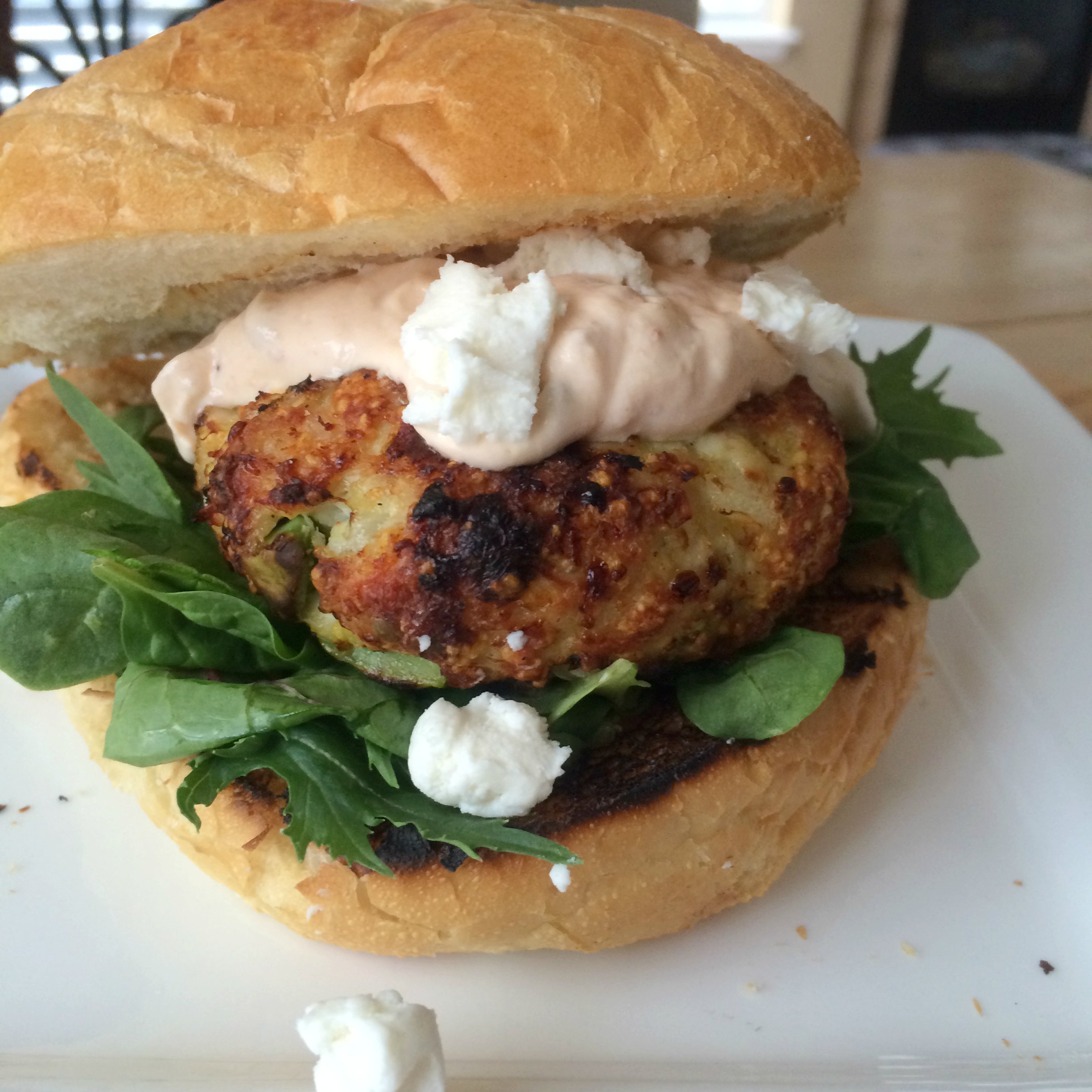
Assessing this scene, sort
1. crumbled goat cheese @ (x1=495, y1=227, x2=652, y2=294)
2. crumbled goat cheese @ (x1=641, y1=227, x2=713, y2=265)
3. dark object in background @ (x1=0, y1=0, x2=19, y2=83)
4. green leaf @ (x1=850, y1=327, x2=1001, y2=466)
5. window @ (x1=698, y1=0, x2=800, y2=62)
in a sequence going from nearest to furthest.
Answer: crumbled goat cheese @ (x1=495, y1=227, x2=652, y2=294), crumbled goat cheese @ (x1=641, y1=227, x2=713, y2=265), green leaf @ (x1=850, y1=327, x2=1001, y2=466), dark object in background @ (x1=0, y1=0, x2=19, y2=83), window @ (x1=698, y1=0, x2=800, y2=62)

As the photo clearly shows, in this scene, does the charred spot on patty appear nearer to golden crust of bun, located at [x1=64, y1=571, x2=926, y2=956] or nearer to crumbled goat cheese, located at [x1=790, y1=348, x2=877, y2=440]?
golden crust of bun, located at [x1=64, y1=571, x2=926, y2=956]

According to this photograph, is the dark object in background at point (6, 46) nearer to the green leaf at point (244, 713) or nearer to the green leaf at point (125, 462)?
the green leaf at point (125, 462)

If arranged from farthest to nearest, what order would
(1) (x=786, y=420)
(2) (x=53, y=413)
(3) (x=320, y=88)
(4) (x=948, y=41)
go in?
(4) (x=948, y=41) < (2) (x=53, y=413) < (1) (x=786, y=420) < (3) (x=320, y=88)

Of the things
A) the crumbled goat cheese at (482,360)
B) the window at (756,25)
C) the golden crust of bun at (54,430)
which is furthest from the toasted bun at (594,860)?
the window at (756,25)

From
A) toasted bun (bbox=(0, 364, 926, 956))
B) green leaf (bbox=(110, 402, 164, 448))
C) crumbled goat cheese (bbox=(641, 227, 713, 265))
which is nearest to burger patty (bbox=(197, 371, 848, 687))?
toasted bun (bbox=(0, 364, 926, 956))

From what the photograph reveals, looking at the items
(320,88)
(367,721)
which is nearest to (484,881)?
(367,721)

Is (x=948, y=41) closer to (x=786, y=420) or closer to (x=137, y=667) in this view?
(x=786, y=420)

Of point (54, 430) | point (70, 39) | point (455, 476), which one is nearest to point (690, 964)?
point (455, 476)
